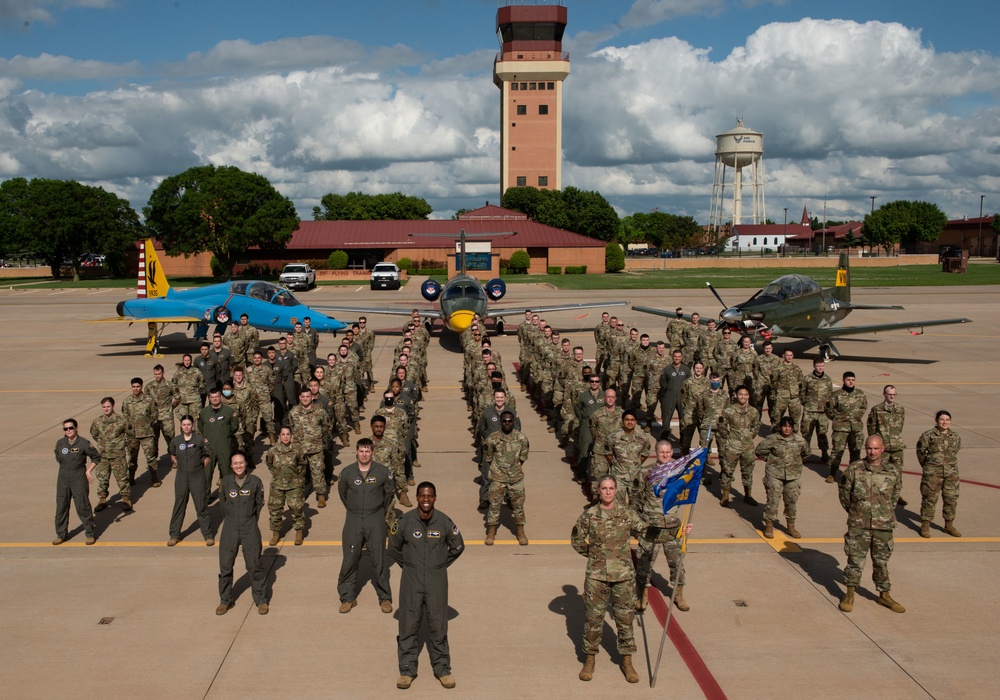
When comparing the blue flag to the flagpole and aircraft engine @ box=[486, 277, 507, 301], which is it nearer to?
the flagpole

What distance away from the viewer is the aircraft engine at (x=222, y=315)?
861 inches

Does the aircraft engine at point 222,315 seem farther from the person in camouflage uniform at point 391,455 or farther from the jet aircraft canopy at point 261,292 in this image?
the person in camouflage uniform at point 391,455

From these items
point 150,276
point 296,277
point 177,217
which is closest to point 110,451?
point 150,276

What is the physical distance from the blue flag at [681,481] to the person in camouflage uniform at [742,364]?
23.8ft

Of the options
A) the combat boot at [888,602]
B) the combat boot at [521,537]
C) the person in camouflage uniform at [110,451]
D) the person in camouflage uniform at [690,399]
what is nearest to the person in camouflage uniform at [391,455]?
the combat boot at [521,537]

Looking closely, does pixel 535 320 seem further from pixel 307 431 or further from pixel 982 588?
→ pixel 982 588

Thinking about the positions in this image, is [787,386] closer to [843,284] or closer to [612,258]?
[843,284]

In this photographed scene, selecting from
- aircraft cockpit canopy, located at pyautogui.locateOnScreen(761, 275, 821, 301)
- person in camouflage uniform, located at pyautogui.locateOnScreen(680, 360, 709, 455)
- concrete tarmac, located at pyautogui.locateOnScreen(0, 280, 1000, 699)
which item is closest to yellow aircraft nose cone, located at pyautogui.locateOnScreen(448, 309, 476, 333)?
aircraft cockpit canopy, located at pyautogui.locateOnScreen(761, 275, 821, 301)

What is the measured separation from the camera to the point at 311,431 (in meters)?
9.62

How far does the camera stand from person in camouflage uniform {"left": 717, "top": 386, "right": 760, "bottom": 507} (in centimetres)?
996

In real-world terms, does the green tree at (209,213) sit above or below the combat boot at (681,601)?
above

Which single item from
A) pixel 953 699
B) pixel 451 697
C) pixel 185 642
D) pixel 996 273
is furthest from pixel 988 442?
pixel 996 273

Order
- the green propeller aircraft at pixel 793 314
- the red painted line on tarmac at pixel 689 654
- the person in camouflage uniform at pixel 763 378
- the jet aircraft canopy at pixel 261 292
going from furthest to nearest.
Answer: the jet aircraft canopy at pixel 261 292 → the green propeller aircraft at pixel 793 314 → the person in camouflage uniform at pixel 763 378 → the red painted line on tarmac at pixel 689 654

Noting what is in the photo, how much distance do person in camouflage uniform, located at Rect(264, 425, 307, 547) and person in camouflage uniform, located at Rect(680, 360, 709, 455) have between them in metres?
5.88
